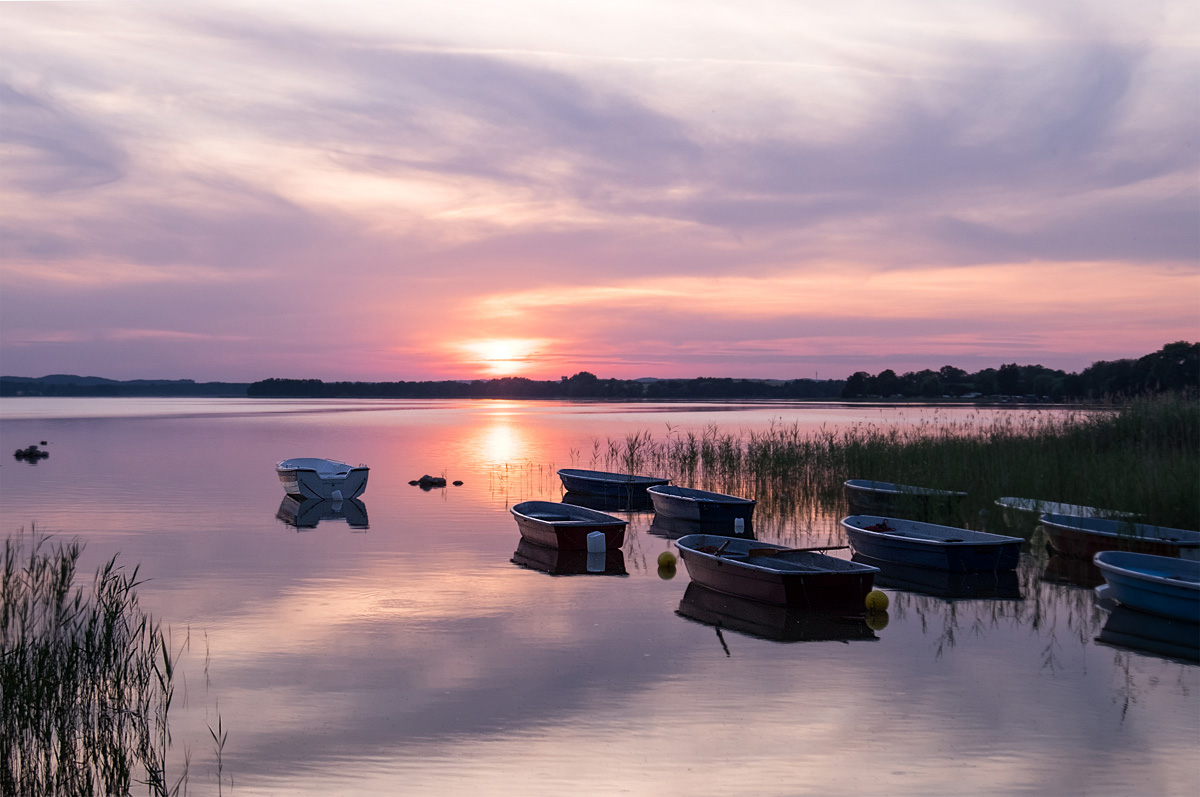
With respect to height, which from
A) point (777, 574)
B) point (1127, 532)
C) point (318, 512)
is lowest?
point (318, 512)

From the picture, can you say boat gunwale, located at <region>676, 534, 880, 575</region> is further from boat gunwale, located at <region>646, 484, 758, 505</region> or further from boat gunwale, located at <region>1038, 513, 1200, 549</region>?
boat gunwale, located at <region>646, 484, 758, 505</region>

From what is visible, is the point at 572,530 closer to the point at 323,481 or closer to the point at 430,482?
the point at 323,481

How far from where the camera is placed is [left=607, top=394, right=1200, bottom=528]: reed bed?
18.0 m

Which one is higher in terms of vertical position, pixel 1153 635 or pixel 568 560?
pixel 1153 635

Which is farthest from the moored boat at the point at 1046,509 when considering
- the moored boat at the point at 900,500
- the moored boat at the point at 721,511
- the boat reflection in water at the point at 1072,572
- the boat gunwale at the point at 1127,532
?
the moored boat at the point at 721,511

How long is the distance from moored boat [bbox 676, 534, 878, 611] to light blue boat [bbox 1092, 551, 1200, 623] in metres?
3.22

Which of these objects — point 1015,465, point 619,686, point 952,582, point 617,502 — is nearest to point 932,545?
point 952,582

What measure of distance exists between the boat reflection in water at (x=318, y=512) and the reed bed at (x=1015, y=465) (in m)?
11.0

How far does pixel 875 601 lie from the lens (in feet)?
41.1

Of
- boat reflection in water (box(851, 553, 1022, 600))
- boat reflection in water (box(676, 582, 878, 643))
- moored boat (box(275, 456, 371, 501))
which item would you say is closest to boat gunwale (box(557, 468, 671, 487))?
moored boat (box(275, 456, 371, 501))

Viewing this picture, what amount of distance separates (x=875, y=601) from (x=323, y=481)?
18.8 metres

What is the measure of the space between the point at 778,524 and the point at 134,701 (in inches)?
623

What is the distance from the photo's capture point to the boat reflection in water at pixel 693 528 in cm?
2062

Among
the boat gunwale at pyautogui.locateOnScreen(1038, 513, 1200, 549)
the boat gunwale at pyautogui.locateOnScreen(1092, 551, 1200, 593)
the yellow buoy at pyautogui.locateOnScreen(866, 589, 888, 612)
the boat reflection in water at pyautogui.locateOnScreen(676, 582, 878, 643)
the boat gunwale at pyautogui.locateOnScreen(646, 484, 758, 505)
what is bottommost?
the boat reflection in water at pyautogui.locateOnScreen(676, 582, 878, 643)
